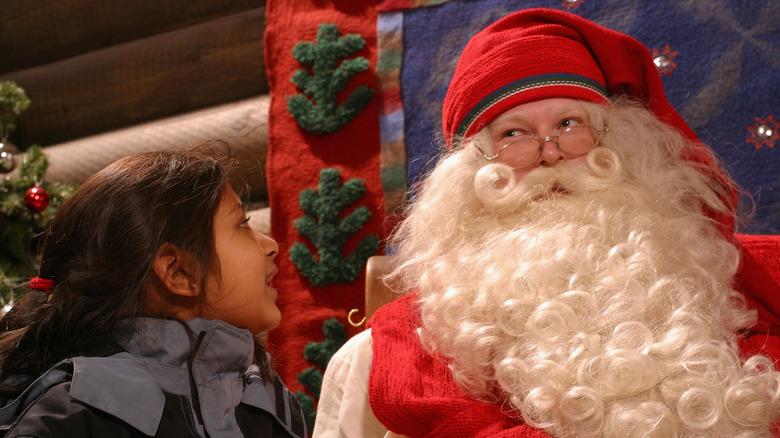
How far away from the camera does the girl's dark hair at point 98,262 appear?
1.23 meters

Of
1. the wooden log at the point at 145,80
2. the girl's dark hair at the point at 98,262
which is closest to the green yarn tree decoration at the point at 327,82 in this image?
the wooden log at the point at 145,80

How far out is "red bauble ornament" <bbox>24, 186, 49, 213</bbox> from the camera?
90.9 inches

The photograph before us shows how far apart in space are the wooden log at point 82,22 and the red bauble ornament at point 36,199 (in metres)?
0.95

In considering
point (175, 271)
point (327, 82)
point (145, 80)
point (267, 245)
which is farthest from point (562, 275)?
point (145, 80)

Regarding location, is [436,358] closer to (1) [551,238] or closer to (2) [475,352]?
(2) [475,352]

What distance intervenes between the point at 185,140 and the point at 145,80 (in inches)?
15.6

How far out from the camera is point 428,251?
1562 mm

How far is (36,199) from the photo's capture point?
2316 mm

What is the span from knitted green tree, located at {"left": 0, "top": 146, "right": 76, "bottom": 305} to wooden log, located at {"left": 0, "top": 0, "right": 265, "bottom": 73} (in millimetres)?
784

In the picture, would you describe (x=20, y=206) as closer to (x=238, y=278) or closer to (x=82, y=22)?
(x=82, y=22)

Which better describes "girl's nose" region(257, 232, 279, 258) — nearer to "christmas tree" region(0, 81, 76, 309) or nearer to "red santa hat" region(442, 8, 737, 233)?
"red santa hat" region(442, 8, 737, 233)

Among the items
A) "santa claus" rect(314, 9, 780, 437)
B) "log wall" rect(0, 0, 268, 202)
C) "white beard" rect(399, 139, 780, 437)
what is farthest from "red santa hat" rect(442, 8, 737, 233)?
"log wall" rect(0, 0, 268, 202)

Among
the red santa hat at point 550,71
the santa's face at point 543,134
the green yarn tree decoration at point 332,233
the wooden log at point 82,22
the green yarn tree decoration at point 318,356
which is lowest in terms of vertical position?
the green yarn tree decoration at point 318,356

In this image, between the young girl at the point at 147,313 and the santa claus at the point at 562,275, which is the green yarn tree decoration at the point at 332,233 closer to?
the santa claus at the point at 562,275
